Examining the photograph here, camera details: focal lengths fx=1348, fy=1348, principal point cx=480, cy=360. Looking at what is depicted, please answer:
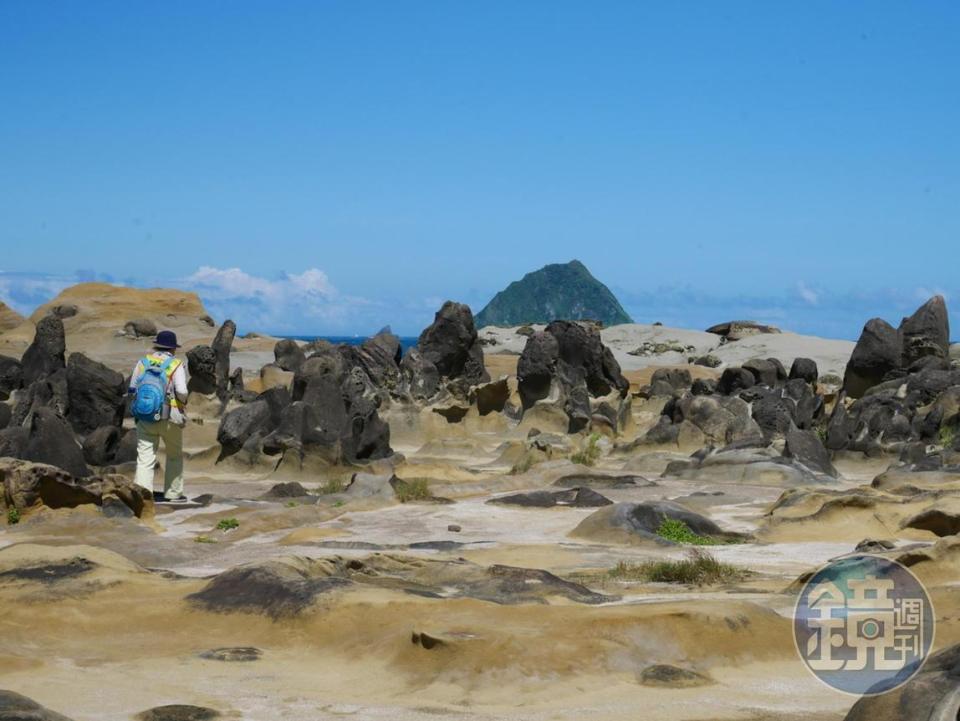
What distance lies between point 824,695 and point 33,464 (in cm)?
1085

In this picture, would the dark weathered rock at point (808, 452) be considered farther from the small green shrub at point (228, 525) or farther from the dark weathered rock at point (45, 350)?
the dark weathered rock at point (45, 350)

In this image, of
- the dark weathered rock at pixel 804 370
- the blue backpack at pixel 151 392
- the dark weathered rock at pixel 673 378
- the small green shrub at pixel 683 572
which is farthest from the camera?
the dark weathered rock at pixel 673 378

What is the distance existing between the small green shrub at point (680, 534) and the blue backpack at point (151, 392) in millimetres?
6420

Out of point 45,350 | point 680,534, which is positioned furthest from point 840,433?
point 45,350

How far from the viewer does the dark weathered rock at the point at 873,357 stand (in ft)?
117

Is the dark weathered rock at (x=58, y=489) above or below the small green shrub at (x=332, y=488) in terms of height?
above

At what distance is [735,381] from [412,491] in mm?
19713

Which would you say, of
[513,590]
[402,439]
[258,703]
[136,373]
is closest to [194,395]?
[402,439]

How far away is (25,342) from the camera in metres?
49.5

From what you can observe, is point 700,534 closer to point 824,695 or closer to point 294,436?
point 824,695

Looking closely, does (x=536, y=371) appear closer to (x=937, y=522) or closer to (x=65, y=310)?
(x=937, y=522)

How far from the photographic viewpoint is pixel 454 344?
3656 centimetres

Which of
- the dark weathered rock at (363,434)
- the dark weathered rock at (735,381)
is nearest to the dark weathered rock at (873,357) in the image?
the dark weathered rock at (735,381)

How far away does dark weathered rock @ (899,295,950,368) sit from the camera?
36906mm
